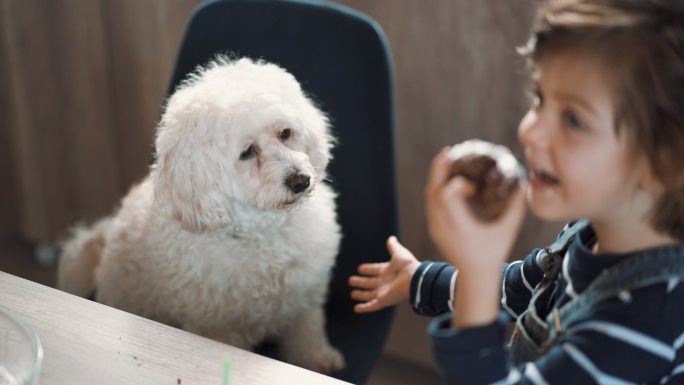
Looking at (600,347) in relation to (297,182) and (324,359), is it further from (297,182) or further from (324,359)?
(324,359)

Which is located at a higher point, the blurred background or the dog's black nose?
the dog's black nose

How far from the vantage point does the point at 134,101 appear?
218 cm

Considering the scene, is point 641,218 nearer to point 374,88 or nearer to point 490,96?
point 374,88

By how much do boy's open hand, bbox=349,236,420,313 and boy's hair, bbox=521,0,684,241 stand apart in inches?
17.5

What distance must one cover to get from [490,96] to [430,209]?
1.02m

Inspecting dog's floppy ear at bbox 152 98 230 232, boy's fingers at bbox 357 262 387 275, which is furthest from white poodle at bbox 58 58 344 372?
boy's fingers at bbox 357 262 387 275

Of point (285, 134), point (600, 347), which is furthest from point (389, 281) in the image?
point (600, 347)

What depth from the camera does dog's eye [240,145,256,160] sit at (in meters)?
1.25

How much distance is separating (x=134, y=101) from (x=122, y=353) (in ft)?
4.81

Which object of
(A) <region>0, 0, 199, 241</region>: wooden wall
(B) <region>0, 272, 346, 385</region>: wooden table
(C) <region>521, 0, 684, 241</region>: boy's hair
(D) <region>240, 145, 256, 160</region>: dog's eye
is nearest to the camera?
(C) <region>521, 0, 684, 241</region>: boy's hair

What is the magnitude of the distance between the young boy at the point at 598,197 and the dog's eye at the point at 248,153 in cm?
56

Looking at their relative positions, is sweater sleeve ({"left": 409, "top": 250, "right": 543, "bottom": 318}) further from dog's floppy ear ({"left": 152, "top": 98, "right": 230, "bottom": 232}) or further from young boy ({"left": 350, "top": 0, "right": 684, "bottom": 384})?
dog's floppy ear ({"left": 152, "top": 98, "right": 230, "bottom": 232})

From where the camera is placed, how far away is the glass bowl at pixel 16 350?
0.74 meters

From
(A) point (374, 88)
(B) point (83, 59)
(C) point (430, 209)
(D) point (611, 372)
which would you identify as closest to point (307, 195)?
(A) point (374, 88)
